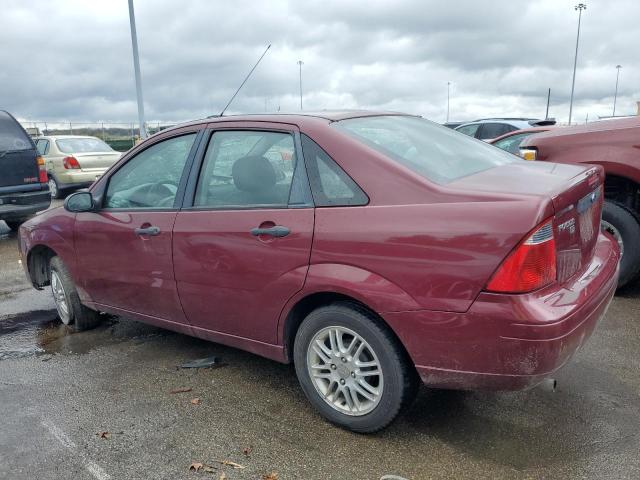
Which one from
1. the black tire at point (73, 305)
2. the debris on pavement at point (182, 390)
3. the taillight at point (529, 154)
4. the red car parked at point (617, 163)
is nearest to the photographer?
the debris on pavement at point (182, 390)

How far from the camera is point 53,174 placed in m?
12.7

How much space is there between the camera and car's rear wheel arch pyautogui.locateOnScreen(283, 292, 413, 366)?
2.61 metres

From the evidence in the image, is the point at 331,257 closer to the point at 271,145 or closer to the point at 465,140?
the point at 271,145

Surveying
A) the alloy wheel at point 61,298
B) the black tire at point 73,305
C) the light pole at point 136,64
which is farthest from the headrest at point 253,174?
the light pole at point 136,64

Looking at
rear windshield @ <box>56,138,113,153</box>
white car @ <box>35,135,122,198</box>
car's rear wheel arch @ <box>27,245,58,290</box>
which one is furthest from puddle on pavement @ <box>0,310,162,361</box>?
rear windshield @ <box>56,138,113,153</box>

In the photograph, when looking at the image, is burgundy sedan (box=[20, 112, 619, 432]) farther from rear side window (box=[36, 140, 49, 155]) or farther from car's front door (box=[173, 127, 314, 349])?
rear side window (box=[36, 140, 49, 155])

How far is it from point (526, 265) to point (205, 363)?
2.31m

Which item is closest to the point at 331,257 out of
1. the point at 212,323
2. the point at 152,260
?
the point at 212,323

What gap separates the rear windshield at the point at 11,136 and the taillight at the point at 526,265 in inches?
308

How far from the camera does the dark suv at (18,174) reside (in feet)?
25.8

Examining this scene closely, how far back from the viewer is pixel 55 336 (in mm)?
4414

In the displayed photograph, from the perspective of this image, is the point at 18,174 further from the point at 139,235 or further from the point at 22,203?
the point at 139,235

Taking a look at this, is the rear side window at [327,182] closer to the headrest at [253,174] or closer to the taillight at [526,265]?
the headrest at [253,174]

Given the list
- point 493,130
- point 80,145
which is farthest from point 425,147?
point 80,145
